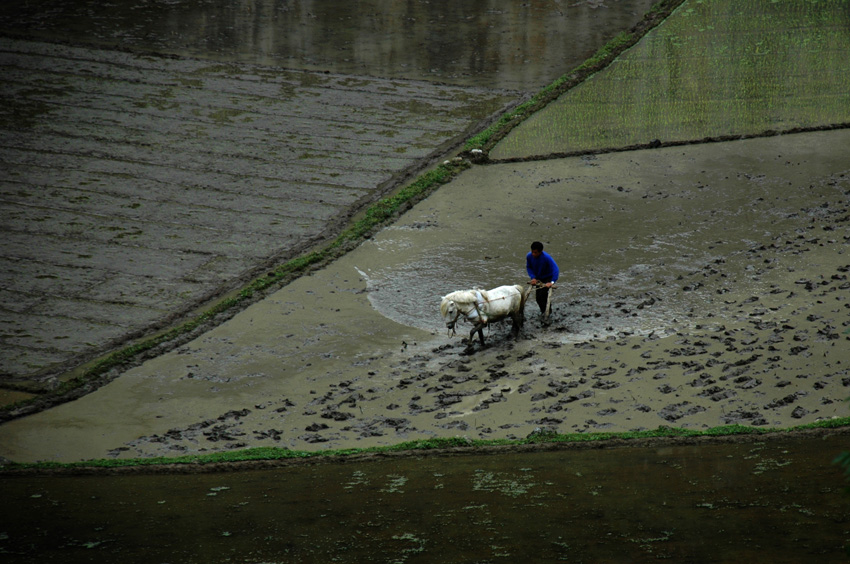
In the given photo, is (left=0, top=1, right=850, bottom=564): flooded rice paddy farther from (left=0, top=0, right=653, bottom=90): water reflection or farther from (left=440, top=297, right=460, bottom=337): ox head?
(left=0, top=0, right=653, bottom=90): water reflection

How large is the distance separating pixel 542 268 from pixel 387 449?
4.57 m

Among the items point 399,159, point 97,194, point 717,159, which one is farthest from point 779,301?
point 97,194

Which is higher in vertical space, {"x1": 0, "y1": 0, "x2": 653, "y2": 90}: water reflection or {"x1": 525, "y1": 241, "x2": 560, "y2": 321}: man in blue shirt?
{"x1": 0, "y1": 0, "x2": 653, "y2": 90}: water reflection

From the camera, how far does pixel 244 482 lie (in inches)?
426

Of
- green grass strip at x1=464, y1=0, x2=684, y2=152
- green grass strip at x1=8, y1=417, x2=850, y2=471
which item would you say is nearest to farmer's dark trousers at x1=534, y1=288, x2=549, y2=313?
green grass strip at x1=8, y1=417, x2=850, y2=471

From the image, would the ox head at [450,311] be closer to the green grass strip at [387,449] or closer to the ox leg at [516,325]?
the ox leg at [516,325]

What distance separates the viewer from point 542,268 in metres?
14.6

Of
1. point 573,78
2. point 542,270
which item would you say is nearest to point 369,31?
point 573,78

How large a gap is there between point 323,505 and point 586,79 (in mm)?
18796

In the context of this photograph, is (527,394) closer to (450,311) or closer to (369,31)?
(450,311)

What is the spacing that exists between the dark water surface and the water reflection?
58.5 feet

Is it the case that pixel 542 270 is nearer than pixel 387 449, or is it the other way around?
pixel 387 449

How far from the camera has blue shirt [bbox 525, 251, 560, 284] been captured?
47.7ft

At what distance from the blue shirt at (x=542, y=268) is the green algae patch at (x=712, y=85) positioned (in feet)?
24.6
